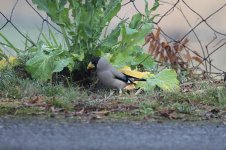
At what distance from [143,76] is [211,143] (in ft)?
5.33

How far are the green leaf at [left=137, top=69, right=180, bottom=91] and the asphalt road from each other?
1089mm

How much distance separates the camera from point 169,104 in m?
2.75

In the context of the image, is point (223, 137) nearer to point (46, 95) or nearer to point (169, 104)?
point (169, 104)

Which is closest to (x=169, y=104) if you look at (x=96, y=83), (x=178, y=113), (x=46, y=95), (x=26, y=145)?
(x=178, y=113)

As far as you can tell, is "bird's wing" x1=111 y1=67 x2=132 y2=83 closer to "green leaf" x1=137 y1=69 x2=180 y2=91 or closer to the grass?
"green leaf" x1=137 y1=69 x2=180 y2=91

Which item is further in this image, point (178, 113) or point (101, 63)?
point (101, 63)

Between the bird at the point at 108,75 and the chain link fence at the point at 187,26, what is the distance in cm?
44

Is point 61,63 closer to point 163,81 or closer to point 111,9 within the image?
point 111,9

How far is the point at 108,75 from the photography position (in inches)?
134

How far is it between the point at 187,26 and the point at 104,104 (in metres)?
1.66

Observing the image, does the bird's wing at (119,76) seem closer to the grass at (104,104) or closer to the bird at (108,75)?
the bird at (108,75)

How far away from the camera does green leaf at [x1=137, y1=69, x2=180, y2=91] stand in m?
3.39

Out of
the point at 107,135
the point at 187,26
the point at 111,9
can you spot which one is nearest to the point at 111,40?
the point at 111,9

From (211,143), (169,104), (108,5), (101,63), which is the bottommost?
(211,143)
